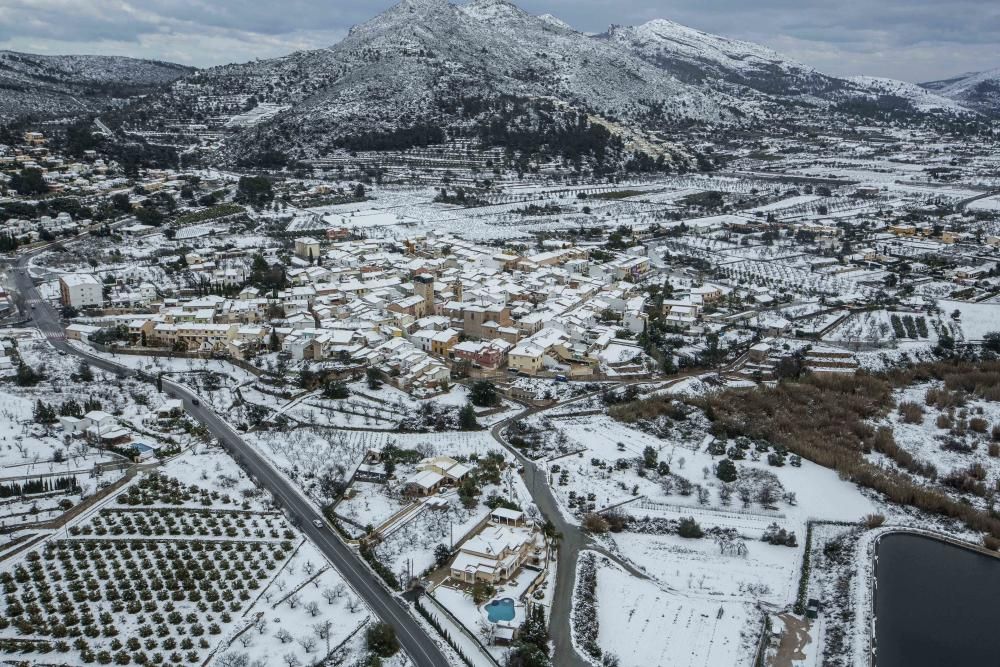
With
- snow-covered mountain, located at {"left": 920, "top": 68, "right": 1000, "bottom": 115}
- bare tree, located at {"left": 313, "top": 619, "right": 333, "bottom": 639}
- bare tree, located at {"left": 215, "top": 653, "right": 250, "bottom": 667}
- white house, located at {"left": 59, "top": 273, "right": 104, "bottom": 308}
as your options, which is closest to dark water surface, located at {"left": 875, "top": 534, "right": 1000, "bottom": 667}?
bare tree, located at {"left": 313, "top": 619, "right": 333, "bottom": 639}

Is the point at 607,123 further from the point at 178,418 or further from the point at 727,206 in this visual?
the point at 178,418

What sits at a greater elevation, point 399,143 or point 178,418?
point 399,143

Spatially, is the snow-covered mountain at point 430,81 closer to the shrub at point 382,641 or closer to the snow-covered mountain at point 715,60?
the snow-covered mountain at point 715,60

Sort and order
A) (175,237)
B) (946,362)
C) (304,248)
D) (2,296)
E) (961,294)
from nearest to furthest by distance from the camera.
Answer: (946,362) → (2,296) → (961,294) → (304,248) → (175,237)

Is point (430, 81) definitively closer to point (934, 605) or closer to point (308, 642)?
point (934, 605)

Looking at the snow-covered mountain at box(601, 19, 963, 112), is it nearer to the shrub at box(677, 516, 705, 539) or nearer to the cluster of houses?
the cluster of houses

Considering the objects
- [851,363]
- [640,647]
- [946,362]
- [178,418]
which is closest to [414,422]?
[178,418]

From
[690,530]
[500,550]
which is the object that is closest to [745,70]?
[690,530]
